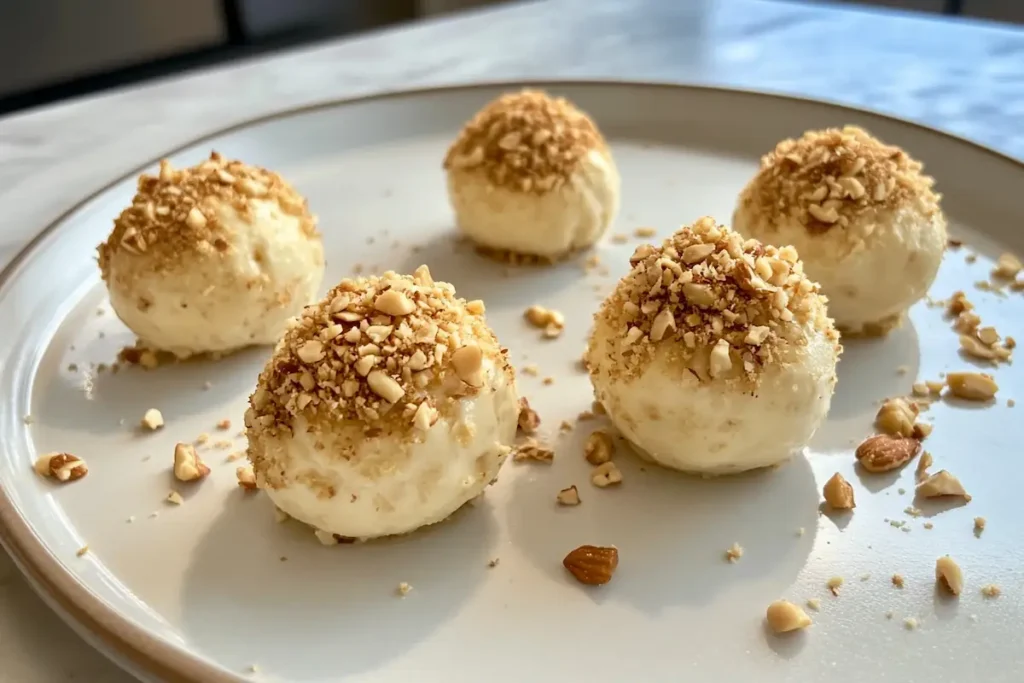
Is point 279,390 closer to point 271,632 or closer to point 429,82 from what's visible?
point 271,632

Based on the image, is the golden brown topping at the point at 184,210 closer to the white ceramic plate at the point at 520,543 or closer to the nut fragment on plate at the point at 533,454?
the white ceramic plate at the point at 520,543

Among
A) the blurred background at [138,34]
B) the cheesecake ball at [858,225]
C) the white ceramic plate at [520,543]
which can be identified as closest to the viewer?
the white ceramic plate at [520,543]

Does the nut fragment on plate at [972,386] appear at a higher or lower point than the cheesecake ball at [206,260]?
lower

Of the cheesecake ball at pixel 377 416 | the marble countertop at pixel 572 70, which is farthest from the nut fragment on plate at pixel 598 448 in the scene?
the marble countertop at pixel 572 70

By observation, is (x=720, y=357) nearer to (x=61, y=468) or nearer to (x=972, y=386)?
(x=972, y=386)

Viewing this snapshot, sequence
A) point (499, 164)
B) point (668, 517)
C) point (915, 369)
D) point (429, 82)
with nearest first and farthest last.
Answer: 1. point (668, 517)
2. point (915, 369)
3. point (499, 164)
4. point (429, 82)

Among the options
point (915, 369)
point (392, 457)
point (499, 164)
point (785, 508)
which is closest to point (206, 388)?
point (392, 457)
